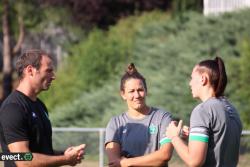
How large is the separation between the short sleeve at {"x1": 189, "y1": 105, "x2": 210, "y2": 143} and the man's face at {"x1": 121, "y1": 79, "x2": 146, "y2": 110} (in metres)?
0.91

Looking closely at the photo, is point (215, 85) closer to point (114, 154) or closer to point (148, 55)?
point (114, 154)

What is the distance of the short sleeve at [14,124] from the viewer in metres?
6.11

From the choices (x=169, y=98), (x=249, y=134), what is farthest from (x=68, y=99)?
(x=249, y=134)

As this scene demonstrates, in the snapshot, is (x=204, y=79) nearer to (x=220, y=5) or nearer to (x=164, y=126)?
(x=164, y=126)

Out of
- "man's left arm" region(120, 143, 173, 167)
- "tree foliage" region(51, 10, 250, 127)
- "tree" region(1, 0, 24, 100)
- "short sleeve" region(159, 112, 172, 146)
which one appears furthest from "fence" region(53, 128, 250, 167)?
"tree" region(1, 0, 24, 100)

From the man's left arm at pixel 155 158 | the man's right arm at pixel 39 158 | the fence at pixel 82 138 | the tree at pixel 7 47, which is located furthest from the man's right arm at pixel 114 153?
the tree at pixel 7 47

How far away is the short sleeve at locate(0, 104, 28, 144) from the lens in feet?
20.0

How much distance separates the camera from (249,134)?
12.8 meters

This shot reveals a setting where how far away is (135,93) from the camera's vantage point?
6.98 m

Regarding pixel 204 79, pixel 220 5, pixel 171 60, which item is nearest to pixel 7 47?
pixel 220 5

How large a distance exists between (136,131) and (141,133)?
0.16 feet

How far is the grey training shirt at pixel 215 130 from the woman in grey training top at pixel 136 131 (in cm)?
66

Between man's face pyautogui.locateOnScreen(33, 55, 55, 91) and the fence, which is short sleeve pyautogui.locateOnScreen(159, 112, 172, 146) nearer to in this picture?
man's face pyautogui.locateOnScreen(33, 55, 55, 91)

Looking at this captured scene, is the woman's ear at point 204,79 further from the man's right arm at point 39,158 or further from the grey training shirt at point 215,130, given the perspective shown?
the man's right arm at point 39,158
